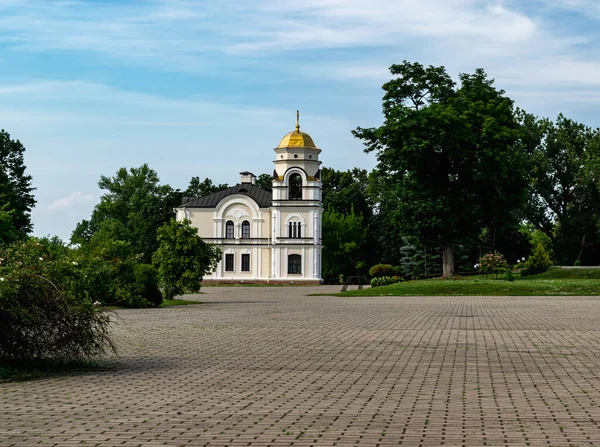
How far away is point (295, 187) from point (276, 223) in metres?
4.09

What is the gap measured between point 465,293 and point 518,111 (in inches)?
1565

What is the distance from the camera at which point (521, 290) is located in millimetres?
46438

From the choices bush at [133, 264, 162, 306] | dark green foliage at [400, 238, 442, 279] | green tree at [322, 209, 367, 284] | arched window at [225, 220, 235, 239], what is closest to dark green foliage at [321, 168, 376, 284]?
green tree at [322, 209, 367, 284]

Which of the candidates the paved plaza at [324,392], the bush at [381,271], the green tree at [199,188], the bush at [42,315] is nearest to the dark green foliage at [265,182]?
the green tree at [199,188]

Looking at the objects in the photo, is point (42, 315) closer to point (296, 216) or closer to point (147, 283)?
point (147, 283)

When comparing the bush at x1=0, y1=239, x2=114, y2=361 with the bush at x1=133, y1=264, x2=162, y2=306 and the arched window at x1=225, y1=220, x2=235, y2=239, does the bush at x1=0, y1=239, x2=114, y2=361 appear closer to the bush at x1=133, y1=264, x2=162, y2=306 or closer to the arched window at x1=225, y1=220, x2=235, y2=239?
the bush at x1=133, y1=264, x2=162, y2=306

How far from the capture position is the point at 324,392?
37.1ft

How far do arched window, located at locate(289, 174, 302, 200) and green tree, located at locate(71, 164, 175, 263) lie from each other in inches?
632

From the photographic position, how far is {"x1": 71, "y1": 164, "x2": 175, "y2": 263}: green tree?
9688 centimetres

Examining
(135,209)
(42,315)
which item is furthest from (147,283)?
(135,209)

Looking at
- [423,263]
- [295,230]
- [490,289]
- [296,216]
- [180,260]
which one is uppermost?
[296,216]

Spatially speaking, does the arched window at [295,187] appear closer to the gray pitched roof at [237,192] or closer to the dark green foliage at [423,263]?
the gray pitched roof at [237,192]

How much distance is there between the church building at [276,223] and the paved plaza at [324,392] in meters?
65.3

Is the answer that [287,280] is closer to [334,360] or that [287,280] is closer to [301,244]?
[301,244]
